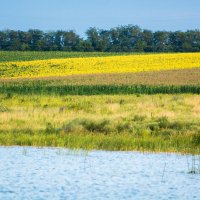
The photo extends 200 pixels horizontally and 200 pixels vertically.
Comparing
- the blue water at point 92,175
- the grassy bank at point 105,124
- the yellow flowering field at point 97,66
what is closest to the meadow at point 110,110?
the grassy bank at point 105,124

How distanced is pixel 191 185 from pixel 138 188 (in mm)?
1271

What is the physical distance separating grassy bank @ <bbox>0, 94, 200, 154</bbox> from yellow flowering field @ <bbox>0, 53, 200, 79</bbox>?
110ft

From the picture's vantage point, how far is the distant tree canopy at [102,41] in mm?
121375

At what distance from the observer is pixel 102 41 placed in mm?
124062

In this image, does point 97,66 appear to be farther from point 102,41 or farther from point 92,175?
point 92,175

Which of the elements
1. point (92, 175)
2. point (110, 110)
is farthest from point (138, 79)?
point (92, 175)

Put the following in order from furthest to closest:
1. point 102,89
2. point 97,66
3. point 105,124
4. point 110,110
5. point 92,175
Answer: point 97,66 < point 102,89 < point 110,110 < point 105,124 < point 92,175

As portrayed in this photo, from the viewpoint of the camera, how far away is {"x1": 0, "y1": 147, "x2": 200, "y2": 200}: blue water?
42.2 feet

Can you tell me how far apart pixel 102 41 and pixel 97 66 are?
160 ft

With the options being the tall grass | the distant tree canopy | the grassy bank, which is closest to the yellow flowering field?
the tall grass

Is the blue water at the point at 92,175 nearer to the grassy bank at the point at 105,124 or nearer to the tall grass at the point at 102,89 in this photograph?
the grassy bank at the point at 105,124

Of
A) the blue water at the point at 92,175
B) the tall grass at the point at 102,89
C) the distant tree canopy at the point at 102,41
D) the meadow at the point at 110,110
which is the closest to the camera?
the blue water at the point at 92,175

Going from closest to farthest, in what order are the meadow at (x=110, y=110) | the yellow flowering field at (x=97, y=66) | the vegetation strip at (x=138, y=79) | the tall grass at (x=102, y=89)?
1. the meadow at (x=110, y=110)
2. the tall grass at (x=102, y=89)
3. the vegetation strip at (x=138, y=79)
4. the yellow flowering field at (x=97, y=66)

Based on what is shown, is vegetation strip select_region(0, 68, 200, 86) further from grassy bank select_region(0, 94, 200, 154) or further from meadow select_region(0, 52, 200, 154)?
grassy bank select_region(0, 94, 200, 154)
